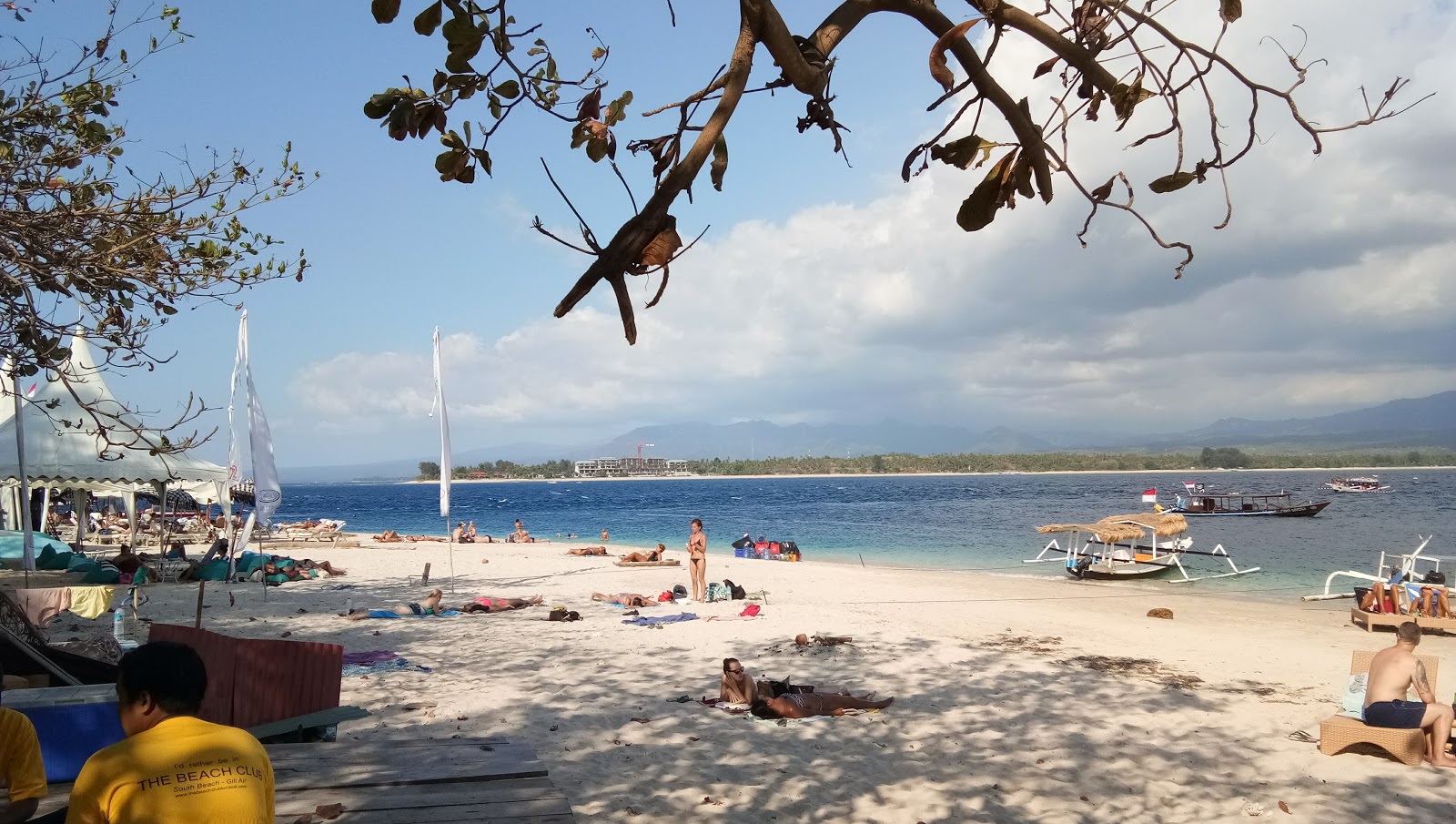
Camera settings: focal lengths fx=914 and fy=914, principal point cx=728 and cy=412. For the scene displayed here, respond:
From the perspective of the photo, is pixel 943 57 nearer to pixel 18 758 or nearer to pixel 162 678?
pixel 162 678

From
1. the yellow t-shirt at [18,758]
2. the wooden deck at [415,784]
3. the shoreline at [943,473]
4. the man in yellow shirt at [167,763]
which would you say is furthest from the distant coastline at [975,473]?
the man in yellow shirt at [167,763]

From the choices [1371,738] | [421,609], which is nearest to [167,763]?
[1371,738]

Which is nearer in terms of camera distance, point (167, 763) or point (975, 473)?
point (167, 763)

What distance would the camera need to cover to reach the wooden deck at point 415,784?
313cm

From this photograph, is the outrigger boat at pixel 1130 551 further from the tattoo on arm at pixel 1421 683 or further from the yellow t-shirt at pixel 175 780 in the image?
the yellow t-shirt at pixel 175 780

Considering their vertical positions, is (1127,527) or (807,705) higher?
(1127,527)

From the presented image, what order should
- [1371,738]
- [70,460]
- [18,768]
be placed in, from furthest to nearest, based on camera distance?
1. [70,460]
2. [1371,738]
3. [18,768]

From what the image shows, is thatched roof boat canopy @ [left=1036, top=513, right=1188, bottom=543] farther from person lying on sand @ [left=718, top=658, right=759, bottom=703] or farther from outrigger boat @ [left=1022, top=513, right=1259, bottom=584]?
person lying on sand @ [left=718, top=658, right=759, bottom=703]

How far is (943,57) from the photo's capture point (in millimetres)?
1856

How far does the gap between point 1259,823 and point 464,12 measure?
5920mm

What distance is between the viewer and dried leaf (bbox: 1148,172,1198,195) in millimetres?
2039

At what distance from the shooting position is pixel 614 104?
2.11 meters

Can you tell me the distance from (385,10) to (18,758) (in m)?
2.67

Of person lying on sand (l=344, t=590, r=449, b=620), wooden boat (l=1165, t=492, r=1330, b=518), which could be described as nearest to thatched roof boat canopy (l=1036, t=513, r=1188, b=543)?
person lying on sand (l=344, t=590, r=449, b=620)
